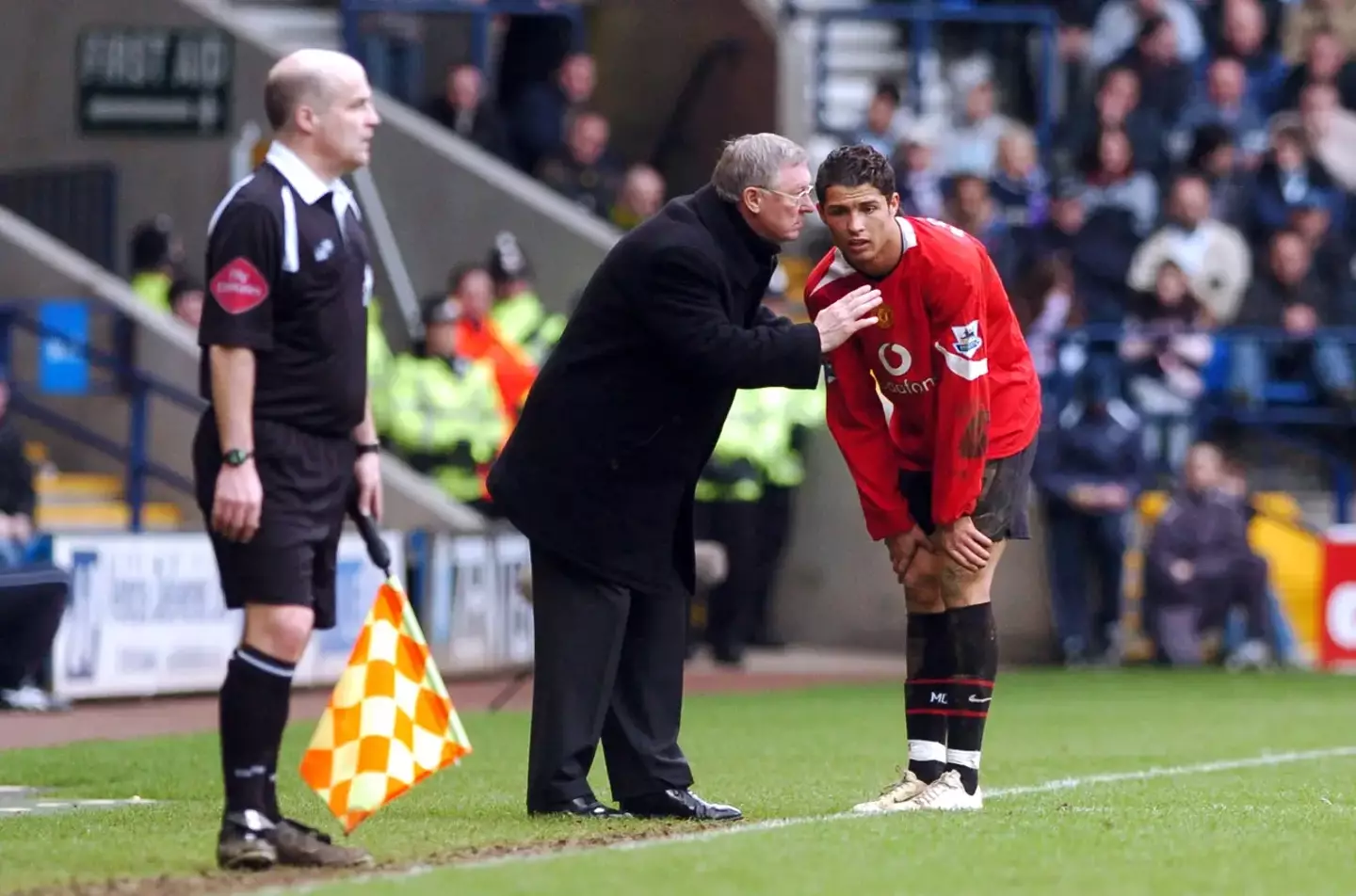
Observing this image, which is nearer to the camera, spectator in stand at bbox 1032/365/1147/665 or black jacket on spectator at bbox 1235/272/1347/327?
spectator in stand at bbox 1032/365/1147/665

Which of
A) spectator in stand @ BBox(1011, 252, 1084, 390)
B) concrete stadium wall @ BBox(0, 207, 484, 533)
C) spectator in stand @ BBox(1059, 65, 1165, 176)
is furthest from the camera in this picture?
spectator in stand @ BBox(1059, 65, 1165, 176)

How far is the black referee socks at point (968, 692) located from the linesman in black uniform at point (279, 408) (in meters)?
2.21

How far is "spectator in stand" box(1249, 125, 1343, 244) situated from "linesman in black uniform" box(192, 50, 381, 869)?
14241 mm

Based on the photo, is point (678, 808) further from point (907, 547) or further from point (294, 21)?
point (294, 21)

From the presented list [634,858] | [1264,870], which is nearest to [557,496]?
[634,858]

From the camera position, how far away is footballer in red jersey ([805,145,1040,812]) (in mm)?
8086

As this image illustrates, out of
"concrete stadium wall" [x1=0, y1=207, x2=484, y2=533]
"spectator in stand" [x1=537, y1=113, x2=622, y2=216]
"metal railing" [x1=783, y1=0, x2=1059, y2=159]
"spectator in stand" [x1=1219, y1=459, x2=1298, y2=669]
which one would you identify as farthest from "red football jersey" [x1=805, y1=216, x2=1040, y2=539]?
"metal railing" [x1=783, y1=0, x2=1059, y2=159]

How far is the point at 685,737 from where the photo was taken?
40.6 feet

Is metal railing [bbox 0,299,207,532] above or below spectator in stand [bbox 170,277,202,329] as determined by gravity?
below

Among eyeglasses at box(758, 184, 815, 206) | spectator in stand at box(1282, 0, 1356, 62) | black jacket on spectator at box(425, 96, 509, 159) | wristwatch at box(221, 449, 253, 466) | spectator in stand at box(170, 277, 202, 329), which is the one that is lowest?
wristwatch at box(221, 449, 253, 466)

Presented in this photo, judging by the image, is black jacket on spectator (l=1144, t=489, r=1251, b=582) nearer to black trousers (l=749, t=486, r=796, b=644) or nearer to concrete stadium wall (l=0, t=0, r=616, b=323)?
black trousers (l=749, t=486, r=796, b=644)

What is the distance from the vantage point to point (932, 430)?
328 inches

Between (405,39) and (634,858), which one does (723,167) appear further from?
(405,39)

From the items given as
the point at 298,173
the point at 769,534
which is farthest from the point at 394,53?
the point at 298,173
